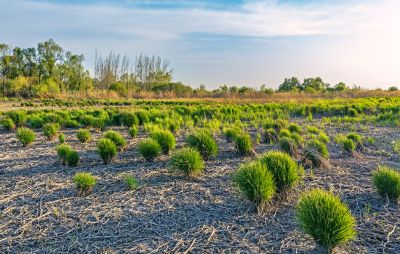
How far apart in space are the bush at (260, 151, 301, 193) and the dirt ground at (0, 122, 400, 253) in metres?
0.21

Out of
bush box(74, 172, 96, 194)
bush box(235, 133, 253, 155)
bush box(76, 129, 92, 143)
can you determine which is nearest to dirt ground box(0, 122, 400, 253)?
bush box(74, 172, 96, 194)

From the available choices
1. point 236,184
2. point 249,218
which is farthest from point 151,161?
point 249,218

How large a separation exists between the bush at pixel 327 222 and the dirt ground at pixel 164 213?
6.9 inches

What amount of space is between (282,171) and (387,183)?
1.21 m

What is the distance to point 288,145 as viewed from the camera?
656 centimetres

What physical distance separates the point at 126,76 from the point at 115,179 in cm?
5984

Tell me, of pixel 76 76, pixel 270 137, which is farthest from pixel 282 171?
pixel 76 76

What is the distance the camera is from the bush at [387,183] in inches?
165

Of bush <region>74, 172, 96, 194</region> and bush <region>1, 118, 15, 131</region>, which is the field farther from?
bush <region>1, 118, 15, 131</region>

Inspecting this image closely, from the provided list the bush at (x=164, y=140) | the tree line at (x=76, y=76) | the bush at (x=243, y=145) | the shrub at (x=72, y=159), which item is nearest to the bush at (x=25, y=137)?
the shrub at (x=72, y=159)

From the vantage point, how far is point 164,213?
409 cm

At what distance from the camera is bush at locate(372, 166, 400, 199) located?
165 inches

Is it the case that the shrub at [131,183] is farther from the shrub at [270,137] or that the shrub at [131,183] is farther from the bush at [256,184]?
the shrub at [270,137]

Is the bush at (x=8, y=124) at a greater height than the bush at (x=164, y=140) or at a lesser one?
lesser
